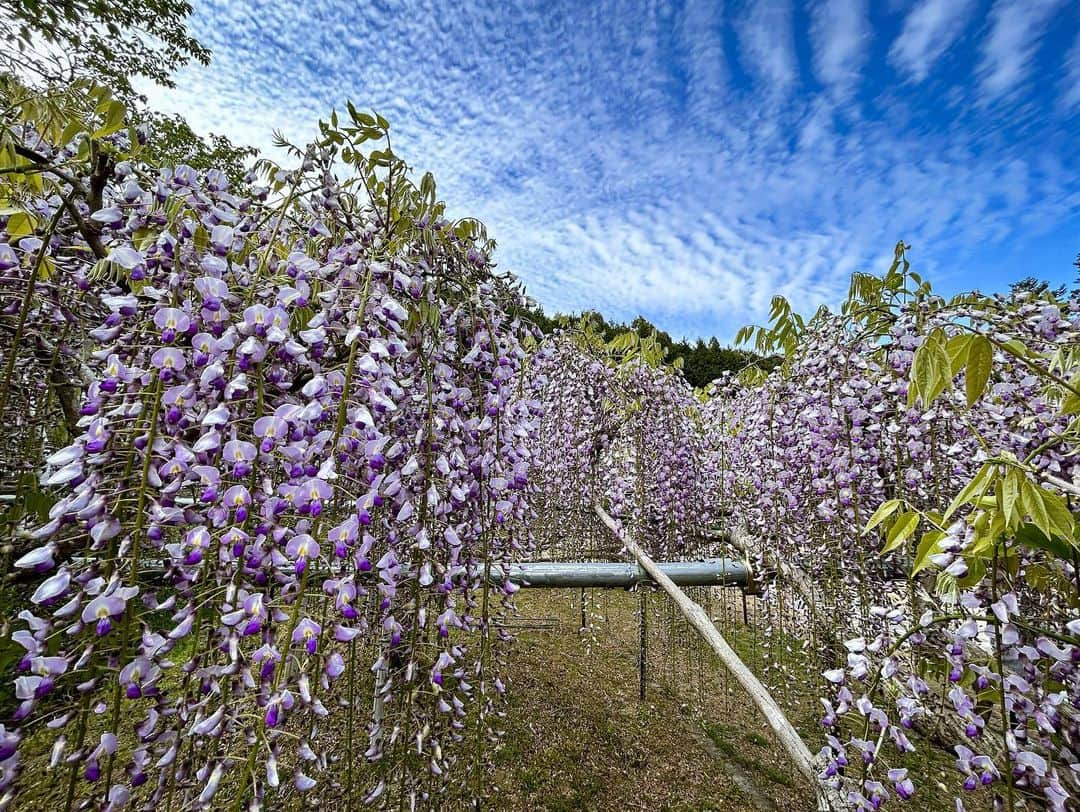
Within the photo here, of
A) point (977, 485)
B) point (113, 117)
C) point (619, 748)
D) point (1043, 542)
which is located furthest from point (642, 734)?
point (113, 117)

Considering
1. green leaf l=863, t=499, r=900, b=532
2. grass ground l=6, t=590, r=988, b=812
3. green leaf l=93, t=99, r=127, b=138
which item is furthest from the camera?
grass ground l=6, t=590, r=988, b=812

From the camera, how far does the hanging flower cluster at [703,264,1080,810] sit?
1.05m

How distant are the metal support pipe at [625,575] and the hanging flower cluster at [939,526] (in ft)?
1.37

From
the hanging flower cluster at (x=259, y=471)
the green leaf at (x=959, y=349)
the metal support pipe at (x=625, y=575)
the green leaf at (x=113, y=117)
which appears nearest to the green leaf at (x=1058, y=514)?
the green leaf at (x=959, y=349)

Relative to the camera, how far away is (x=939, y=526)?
1.12 m

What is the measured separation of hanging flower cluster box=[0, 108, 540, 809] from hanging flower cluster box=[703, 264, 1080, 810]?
3.86 ft

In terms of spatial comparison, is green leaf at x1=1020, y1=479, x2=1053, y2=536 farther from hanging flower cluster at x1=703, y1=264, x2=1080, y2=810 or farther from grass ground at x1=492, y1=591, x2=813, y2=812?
grass ground at x1=492, y1=591, x2=813, y2=812

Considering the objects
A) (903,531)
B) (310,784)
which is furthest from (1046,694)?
(310,784)

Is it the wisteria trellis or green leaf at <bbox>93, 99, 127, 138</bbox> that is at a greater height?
green leaf at <bbox>93, 99, 127, 138</bbox>

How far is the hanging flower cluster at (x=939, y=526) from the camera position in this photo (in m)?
1.05

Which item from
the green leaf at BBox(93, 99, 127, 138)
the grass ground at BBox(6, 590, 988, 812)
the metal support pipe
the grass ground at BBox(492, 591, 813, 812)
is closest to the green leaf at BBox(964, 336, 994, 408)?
the grass ground at BBox(6, 590, 988, 812)

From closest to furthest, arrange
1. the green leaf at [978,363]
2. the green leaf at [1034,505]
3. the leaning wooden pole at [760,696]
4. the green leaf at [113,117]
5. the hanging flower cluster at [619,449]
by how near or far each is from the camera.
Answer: the green leaf at [1034,505], the green leaf at [978,363], the green leaf at [113,117], the leaning wooden pole at [760,696], the hanging flower cluster at [619,449]

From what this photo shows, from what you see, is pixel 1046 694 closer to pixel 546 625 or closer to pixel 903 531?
pixel 903 531

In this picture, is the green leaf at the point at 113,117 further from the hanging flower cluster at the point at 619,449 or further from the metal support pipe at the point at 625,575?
the hanging flower cluster at the point at 619,449
